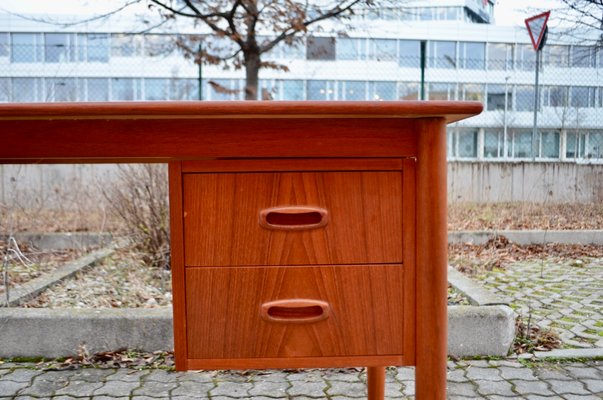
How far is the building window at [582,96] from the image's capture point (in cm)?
796

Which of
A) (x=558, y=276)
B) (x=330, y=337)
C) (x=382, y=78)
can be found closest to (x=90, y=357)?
(x=330, y=337)

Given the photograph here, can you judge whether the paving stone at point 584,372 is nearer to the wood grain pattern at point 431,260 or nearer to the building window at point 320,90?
the wood grain pattern at point 431,260

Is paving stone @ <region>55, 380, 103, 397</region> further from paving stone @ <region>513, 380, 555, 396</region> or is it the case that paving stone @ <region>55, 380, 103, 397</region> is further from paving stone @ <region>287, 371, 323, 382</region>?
paving stone @ <region>513, 380, 555, 396</region>

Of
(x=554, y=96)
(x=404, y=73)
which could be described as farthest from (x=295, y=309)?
(x=554, y=96)

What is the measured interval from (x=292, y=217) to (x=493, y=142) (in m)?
13.0

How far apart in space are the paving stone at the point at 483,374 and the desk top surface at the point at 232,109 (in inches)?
62.0

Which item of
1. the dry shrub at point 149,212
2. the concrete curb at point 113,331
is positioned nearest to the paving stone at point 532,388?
the concrete curb at point 113,331

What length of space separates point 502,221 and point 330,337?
5.20 metres

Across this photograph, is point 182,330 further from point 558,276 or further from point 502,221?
point 502,221

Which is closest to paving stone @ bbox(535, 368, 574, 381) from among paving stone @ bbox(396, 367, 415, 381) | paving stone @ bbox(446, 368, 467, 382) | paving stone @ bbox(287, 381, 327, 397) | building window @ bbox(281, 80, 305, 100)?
paving stone @ bbox(446, 368, 467, 382)

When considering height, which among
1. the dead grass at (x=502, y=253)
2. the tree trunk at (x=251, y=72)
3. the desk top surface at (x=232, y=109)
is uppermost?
the tree trunk at (x=251, y=72)

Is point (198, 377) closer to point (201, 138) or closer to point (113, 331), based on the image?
point (113, 331)

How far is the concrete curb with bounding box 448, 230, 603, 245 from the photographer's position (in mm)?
5368

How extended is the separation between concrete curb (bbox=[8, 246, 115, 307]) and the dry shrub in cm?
34
